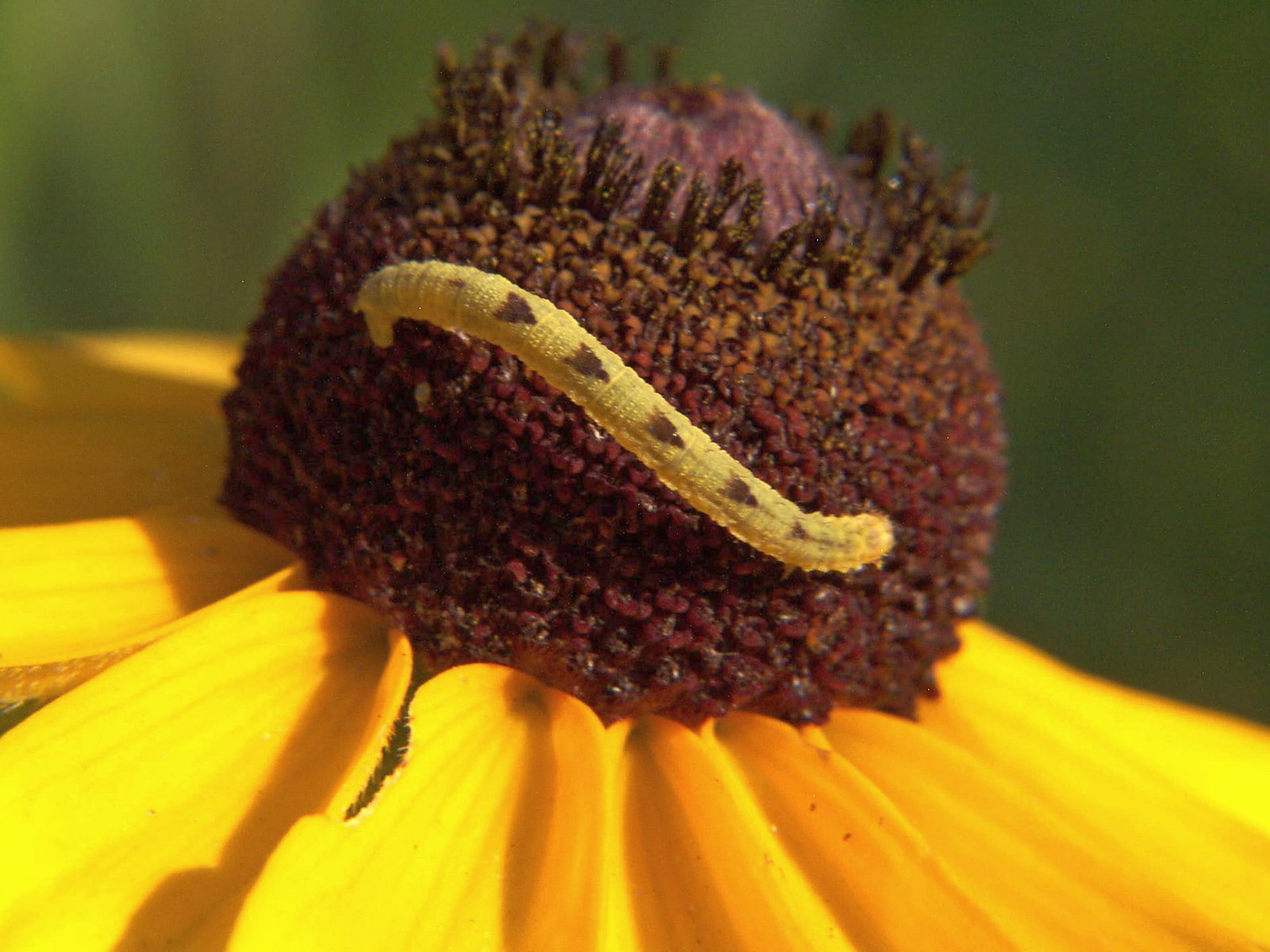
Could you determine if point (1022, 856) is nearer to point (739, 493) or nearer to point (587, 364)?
point (739, 493)

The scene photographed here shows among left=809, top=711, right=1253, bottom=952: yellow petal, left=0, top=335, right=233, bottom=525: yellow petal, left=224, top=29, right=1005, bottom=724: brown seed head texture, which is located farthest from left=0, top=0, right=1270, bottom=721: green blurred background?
left=809, top=711, right=1253, bottom=952: yellow petal

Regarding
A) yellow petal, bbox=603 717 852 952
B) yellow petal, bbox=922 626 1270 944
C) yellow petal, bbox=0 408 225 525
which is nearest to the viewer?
yellow petal, bbox=603 717 852 952

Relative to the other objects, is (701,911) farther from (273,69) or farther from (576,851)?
(273,69)

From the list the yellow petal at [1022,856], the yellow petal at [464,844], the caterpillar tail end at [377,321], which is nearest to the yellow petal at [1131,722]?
the yellow petal at [1022,856]

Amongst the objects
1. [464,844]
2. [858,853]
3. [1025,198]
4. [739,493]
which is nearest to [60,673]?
[464,844]

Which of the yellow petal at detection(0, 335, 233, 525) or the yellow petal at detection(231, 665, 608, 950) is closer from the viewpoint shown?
the yellow petal at detection(231, 665, 608, 950)

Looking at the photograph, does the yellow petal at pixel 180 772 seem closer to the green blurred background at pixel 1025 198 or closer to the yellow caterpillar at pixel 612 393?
the yellow caterpillar at pixel 612 393

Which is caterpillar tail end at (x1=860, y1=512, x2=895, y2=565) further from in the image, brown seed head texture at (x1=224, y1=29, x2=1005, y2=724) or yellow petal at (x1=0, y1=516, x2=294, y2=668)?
yellow petal at (x1=0, y1=516, x2=294, y2=668)
